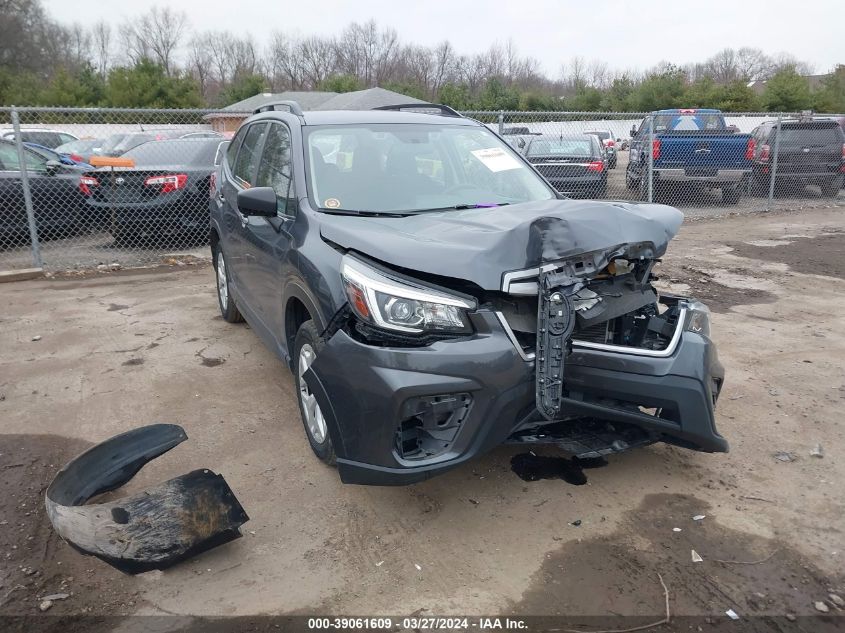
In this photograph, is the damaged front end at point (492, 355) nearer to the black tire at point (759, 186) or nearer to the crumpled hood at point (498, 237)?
the crumpled hood at point (498, 237)

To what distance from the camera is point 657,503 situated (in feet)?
10.8

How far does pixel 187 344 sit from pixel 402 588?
12.2 feet

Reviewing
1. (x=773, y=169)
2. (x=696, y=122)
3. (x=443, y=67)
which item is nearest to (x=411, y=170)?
(x=773, y=169)

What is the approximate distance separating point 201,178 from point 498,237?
7807 millimetres

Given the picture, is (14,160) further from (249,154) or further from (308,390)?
(308,390)

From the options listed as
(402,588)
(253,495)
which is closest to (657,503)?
(402,588)

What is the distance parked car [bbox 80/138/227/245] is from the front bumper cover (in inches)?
287

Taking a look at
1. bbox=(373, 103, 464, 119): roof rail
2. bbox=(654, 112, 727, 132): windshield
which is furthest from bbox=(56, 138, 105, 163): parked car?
bbox=(373, 103, 464, 119): roof rail

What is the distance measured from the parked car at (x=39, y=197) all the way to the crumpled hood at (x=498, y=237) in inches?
315

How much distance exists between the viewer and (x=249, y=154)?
5.11 m

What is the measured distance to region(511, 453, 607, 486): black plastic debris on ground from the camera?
3.51 metres

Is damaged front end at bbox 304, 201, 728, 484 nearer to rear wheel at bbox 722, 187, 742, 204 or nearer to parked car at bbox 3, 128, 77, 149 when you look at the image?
rear wheel at bbox 722, 187, 742, 204

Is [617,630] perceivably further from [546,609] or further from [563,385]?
[563,385]

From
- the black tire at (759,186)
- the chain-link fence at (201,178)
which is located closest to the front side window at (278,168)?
the chain-link fence at (201,178)
